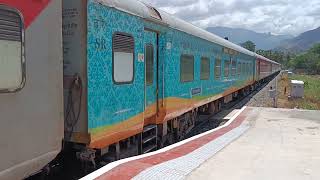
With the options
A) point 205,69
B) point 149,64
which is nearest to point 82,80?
point 149,64

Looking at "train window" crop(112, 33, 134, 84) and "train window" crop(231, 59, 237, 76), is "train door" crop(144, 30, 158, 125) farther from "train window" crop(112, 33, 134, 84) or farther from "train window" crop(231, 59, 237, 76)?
"train window" crop(231, 59, 237, 76)

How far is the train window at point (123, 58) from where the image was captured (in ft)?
21.6

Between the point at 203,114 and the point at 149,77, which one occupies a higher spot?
Answer: the point at 149,77

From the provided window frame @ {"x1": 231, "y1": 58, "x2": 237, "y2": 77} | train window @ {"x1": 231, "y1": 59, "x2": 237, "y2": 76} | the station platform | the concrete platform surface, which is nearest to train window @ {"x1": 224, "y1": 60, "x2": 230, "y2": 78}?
window frame @ {"x1": 231, "y1": 58, "x2": 237, "y2": 77}

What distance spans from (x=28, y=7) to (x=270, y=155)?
5.26 m

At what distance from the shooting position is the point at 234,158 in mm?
7496

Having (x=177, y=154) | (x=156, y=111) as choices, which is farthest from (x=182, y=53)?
(x=177, y=154)

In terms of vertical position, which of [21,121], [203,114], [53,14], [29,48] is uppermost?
[53,14]

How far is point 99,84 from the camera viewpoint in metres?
6.02

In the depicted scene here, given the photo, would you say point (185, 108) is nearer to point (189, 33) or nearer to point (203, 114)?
point (189, 33)

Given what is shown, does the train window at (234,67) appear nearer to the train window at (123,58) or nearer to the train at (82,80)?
the train at (82,80)

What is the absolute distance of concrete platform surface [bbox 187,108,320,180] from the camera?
631 centimetres

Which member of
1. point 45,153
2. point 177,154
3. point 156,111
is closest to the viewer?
point 45,153

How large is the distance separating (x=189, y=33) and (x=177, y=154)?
495cm
